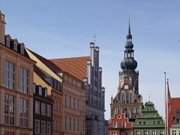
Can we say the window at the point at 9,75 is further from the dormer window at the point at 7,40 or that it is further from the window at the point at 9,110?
the dormer window at the point at 7,40

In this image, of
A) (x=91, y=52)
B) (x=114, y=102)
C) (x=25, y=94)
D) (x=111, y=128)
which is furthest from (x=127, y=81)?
(x=25, y=94)

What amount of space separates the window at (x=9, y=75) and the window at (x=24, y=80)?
191 cm

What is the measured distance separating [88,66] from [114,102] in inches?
2602

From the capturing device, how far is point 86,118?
81438 millimetres

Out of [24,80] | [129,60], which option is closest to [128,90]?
[129,60]

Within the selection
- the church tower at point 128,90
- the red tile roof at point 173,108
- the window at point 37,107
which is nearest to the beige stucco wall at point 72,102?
the window at point 37,107

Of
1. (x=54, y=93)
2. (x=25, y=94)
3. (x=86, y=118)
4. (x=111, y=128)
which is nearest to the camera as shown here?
(x=25, y=94)

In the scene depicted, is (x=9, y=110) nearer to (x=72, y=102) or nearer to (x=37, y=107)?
(x=37, y=107)

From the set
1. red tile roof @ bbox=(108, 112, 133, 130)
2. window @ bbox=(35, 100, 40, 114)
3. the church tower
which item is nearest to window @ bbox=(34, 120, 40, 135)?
window @ bbox=(35, 100, 40, 114)

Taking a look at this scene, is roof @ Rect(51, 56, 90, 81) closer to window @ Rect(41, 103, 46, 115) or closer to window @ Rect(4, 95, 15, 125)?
window @ Rect(41, 103, 46, 115)

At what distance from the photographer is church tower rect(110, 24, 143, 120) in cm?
14675

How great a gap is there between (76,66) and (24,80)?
28.8 meters

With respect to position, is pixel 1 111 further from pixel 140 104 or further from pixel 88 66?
pixel 140 104

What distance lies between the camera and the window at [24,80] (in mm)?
55853
